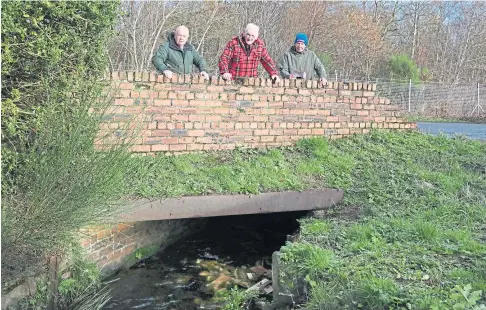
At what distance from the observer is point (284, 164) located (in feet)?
21.1

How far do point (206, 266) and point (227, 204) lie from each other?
124cm

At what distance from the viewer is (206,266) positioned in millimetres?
6246

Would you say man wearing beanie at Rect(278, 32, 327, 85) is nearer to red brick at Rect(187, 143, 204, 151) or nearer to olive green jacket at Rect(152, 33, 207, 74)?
olive green jacket at Rect(152, 33, 207, 74)

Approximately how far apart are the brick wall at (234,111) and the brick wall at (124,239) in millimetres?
1114

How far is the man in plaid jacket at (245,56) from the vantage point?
6.87 meters

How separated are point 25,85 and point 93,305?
243 centimetres

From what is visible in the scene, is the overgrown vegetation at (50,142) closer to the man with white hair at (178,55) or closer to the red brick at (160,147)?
the red brick at (160,147)

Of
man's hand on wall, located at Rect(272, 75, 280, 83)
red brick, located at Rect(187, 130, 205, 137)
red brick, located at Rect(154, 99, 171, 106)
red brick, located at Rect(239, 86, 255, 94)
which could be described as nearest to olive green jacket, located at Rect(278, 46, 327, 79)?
man's hand on wall, located at Rect(272, 75, 280, 83)

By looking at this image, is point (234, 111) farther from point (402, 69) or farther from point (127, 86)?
A: point (402, 69)

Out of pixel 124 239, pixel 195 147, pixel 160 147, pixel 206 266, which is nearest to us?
pixel 124 239

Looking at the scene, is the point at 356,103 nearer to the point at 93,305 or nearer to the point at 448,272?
the point at 448,272

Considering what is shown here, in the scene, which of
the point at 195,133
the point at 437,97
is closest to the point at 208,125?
the point at 195,133

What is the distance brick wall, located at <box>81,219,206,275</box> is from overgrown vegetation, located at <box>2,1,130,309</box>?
45 centimetres

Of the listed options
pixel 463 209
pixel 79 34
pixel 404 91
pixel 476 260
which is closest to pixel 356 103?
pixel 463 209
